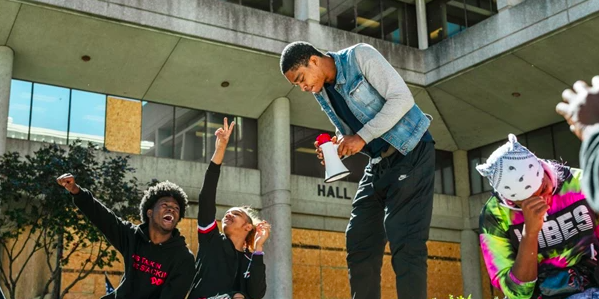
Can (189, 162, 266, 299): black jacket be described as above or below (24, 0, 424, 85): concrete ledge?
below

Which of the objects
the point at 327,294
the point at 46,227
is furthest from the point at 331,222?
the point at 46,227

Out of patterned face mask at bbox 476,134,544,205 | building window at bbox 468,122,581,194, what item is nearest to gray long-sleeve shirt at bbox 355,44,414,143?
patterned face mask at bbox 476,134,544,205

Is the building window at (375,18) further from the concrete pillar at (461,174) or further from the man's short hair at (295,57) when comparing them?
the man's short hair at (295,57)

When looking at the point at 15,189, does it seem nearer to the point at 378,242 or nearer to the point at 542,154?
the point at 378,242

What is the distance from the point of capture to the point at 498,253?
348 cm

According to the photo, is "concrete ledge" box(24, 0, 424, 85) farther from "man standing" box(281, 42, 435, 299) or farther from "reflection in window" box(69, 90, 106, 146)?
"man standing" box(281, 42, 435, 299)

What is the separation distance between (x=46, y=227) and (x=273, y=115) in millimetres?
8673

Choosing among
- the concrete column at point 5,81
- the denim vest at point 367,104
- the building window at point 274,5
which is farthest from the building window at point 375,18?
the denim vest at point 367,104

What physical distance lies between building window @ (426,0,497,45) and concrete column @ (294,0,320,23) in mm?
4590

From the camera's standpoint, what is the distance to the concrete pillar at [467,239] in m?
24.5

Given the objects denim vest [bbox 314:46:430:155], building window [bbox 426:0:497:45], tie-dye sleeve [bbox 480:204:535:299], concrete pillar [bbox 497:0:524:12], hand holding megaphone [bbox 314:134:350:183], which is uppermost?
building window [bbox 426:0:497:45]

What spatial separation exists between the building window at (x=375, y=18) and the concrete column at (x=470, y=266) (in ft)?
22.8

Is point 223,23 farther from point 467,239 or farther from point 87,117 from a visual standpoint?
point 467,239

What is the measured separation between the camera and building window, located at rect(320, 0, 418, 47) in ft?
68.8
